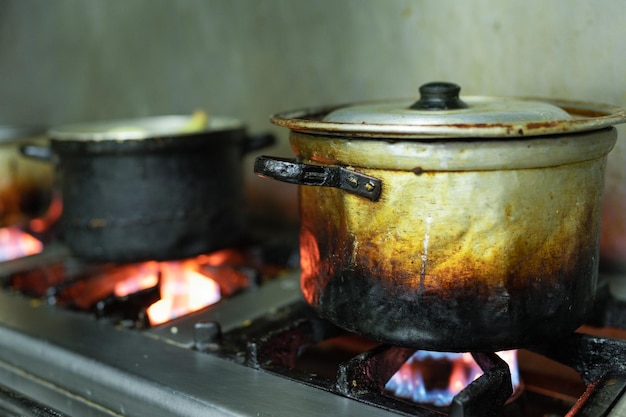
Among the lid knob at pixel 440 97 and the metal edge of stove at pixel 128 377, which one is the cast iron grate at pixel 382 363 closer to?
the metal edge of stove at pixel 128 377

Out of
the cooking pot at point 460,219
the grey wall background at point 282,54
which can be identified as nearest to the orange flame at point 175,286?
the grey wall background at point 282,54

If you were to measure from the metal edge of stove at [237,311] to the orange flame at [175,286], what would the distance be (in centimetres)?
8

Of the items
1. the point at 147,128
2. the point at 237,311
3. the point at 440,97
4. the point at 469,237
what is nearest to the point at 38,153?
the point at 147,128

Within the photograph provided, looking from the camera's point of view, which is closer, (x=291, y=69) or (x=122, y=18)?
(x=291, y=69)

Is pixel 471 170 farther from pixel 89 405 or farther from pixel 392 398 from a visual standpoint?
pixel 89 405

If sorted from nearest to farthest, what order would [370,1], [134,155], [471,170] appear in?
[471,170] → [134,155] → [370,1]

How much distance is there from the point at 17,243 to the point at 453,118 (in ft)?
4.24

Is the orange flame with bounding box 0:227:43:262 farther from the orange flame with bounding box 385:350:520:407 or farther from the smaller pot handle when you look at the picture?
the orange flame with bounding box 385:350:520:407

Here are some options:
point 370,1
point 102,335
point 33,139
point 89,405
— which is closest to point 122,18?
point 33,139

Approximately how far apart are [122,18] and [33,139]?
17.2 inches

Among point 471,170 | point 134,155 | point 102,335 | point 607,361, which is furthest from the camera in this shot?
point 134,155

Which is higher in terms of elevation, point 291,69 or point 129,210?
point 291,69

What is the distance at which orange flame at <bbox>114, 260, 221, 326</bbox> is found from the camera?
128cm

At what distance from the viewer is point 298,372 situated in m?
0.90
